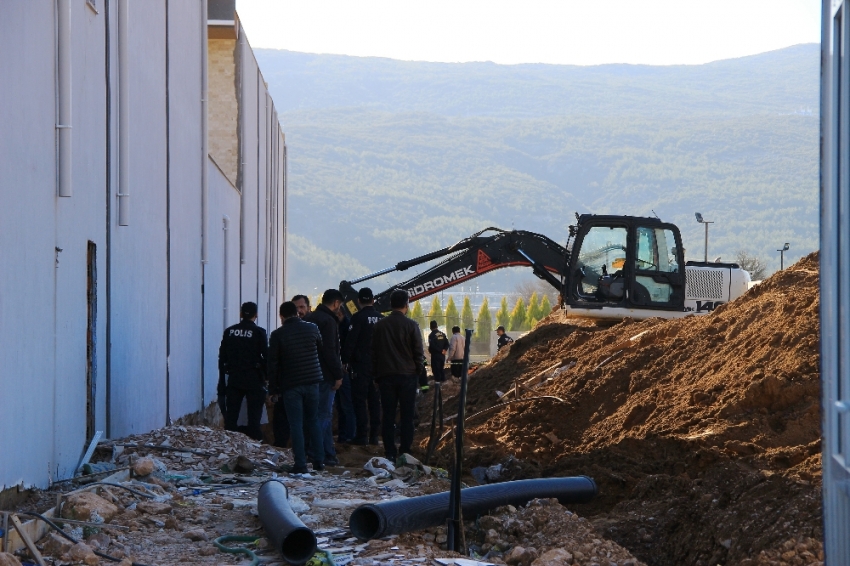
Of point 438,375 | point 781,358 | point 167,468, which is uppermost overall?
point 781,358

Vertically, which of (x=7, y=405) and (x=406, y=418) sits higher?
(x=7, y=405)

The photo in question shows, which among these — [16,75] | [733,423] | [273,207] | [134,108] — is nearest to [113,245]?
[134,108]

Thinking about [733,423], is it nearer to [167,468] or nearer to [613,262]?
[167,468]

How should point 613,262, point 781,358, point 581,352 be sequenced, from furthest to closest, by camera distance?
point 613,262 → point 581,352 → point 781,358

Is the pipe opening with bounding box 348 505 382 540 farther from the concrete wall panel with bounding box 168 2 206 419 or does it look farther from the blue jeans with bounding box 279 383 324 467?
the concrete wall panel with bounding box 168 2 206 419

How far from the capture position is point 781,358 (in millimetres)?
11414

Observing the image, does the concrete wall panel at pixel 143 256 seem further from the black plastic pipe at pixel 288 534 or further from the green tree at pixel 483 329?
the green tree at pixel 483 329

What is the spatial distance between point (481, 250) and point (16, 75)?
16.6 m

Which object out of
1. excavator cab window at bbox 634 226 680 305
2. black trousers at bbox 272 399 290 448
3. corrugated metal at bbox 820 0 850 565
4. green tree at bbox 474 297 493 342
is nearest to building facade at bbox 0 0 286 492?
black trousers at bbox 272 399 290 448

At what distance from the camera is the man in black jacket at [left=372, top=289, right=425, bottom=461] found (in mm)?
11234

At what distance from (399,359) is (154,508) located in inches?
161

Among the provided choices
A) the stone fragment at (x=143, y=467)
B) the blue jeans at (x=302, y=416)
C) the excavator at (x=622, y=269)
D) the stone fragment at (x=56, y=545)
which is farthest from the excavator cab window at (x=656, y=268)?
the stone fragment at (x=56, y=545)

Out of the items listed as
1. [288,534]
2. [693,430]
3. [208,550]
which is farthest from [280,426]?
[288,534]

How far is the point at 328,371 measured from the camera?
11.0 m
